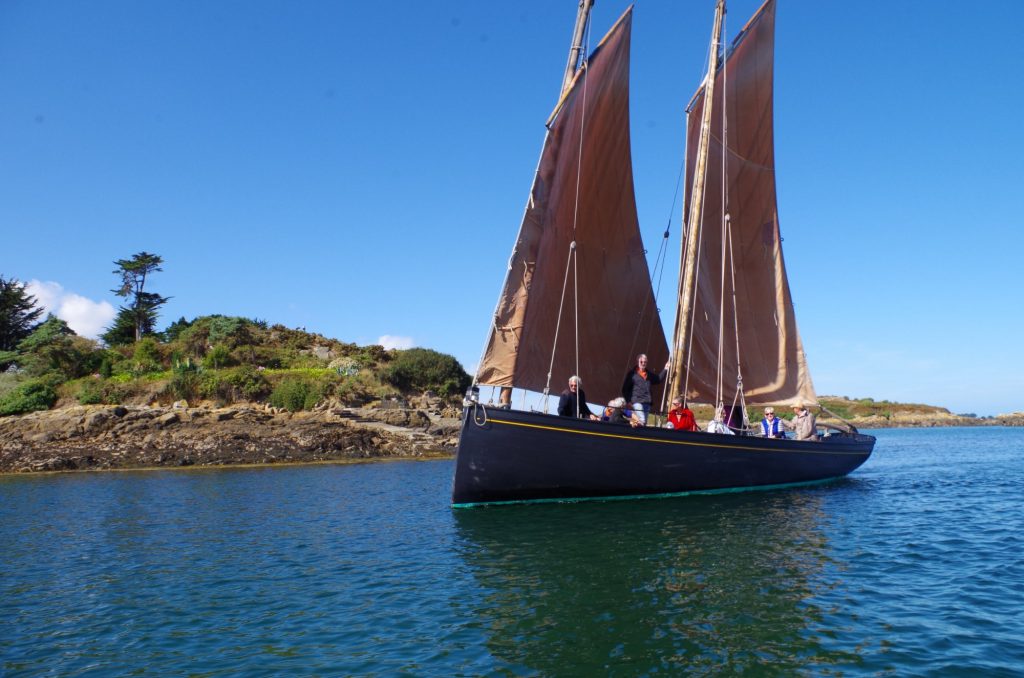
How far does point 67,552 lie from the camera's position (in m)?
13.9

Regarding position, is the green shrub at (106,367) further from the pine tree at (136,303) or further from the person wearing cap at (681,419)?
the person wearing cap at (681,419)

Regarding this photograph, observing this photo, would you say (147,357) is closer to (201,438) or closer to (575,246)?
(201,438)

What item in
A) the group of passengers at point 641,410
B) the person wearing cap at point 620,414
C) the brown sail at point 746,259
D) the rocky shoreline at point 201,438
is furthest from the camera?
the rocky shoreline at point 201,438

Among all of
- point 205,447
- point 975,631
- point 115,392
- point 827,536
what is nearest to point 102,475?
point 205,447

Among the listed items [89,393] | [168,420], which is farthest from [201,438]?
[89,393]

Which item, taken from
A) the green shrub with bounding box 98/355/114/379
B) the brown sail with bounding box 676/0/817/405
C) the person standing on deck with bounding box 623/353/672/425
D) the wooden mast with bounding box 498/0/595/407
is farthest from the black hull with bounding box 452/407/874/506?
the green shrub with bounding box 98/355/114/379

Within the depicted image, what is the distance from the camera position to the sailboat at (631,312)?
18203mm

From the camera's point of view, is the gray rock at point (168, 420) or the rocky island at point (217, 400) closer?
the rocky island at point (217, 400)

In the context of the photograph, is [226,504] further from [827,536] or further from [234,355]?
[234,355]

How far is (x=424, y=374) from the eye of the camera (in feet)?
162

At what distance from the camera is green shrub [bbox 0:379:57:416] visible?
38.8m

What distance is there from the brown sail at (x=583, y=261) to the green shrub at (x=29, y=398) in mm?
34767

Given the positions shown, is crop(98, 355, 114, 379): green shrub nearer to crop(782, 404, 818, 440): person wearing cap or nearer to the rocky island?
the rocky island

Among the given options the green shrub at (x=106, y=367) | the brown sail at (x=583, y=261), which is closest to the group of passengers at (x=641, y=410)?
the brown sail at (x=583, y=261)
